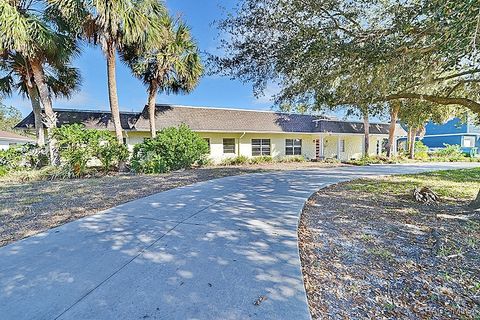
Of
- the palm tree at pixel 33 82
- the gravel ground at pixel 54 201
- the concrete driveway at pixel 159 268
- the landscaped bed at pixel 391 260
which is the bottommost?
the landscaped bed at pixel 391 260

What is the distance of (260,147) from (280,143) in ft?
5.95

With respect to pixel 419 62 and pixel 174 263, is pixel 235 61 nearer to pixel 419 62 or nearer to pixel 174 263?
pixel 419 62

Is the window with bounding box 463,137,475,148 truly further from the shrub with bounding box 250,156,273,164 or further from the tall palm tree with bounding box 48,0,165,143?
the tall palm tree with bounding box 48,0,165,143

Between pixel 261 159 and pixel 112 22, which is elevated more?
pixel 112 22

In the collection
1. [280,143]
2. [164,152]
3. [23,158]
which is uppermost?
[280,143]

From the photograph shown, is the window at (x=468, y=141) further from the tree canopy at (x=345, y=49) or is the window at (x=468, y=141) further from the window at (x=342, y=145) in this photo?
the tree canopy at (x=345, y=49)

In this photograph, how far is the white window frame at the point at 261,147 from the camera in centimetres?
2031

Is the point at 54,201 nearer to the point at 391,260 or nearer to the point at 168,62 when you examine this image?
the point at 391,260

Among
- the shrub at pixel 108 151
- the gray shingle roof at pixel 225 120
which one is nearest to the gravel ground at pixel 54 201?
the shrub at pixel 108 151

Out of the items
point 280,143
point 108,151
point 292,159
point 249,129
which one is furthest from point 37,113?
point 292,159

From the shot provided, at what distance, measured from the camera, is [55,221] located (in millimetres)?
5215

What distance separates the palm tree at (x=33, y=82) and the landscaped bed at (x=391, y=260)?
14.4 meters

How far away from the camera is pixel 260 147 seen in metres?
20.5

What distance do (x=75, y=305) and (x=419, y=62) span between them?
810 cm
